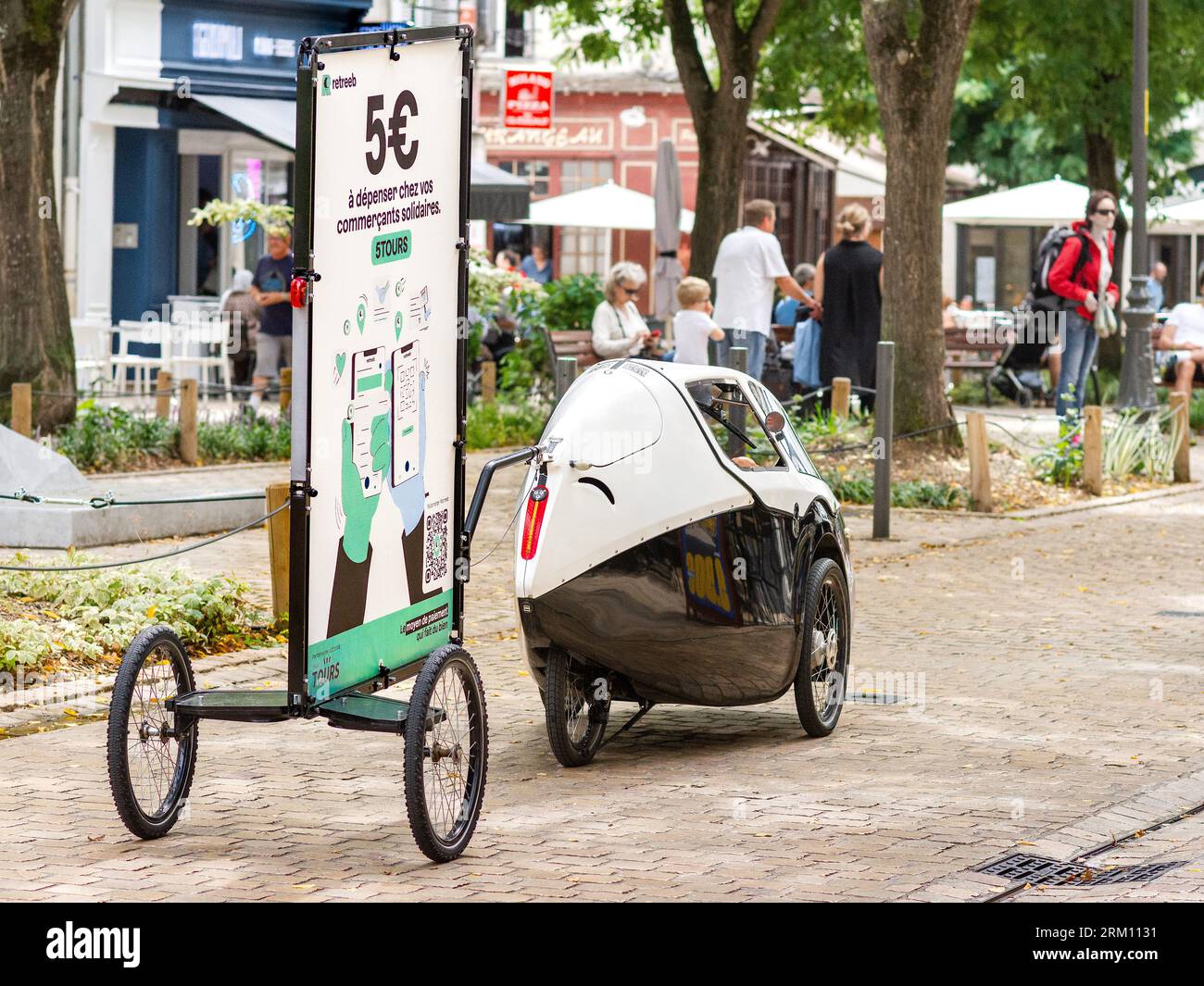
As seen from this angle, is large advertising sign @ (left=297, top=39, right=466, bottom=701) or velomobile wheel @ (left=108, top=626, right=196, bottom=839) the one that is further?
velomobile wheel @ (left=108, top=626, right=196, bottom=839)

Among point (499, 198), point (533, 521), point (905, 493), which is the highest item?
point (499, 198)

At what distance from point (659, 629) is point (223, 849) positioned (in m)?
1.94

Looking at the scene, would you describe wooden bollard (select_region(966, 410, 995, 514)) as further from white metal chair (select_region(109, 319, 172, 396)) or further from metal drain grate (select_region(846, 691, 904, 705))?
white metal chair (select_region(109, 319, 172, 396))

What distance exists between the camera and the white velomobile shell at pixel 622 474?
7.67m

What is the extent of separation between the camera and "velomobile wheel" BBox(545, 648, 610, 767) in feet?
25.4

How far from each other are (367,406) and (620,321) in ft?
36.1

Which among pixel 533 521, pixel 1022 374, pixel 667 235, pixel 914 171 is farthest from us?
pixel 1022 374

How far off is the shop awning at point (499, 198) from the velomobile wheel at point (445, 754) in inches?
741

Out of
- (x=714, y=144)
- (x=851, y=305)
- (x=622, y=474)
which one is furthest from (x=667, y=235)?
(x=622, y=474)

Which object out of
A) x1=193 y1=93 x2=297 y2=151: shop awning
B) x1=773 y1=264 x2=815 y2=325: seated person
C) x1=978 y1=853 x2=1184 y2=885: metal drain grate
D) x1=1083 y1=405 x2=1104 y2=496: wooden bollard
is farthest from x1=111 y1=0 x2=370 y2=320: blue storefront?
x1=978 y1=853 x2=1184 y2=885: metal drain grate

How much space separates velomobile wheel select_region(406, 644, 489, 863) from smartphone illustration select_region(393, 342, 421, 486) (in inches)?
25.6

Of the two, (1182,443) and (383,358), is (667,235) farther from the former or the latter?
(383,358)

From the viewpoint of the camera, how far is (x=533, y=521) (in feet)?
25.4
